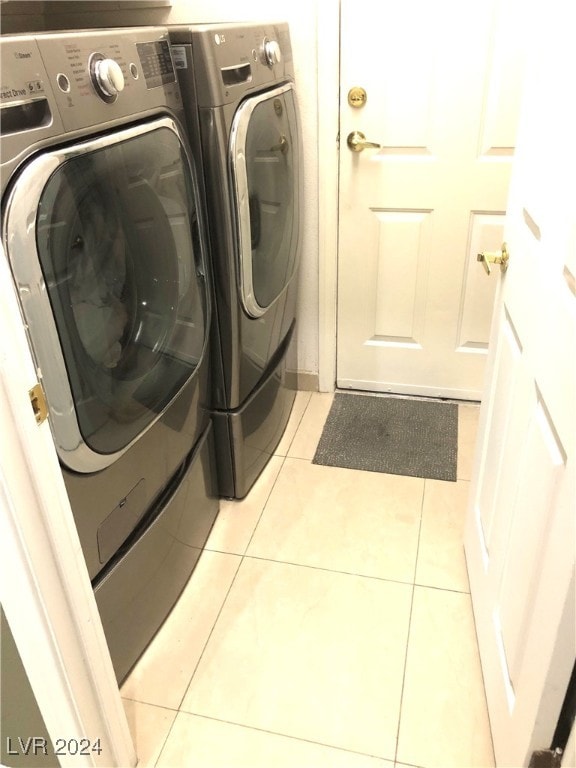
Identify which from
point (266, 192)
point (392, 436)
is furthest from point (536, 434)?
point (392, 436)

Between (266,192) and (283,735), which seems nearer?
(283,735)

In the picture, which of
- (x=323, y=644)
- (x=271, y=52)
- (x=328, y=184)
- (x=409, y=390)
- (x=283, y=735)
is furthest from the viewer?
(x=409, y=390)

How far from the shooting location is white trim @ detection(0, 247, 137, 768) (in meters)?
0.74

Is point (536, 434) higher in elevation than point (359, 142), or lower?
lower

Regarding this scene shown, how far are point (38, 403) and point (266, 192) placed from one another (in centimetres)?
105

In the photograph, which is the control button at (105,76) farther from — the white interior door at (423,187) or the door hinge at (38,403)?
the white interior door at (423,187)

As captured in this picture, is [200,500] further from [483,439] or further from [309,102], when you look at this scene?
[309,102]

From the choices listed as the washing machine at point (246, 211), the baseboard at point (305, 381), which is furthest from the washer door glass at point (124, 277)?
the baseboard at point (305, 381)

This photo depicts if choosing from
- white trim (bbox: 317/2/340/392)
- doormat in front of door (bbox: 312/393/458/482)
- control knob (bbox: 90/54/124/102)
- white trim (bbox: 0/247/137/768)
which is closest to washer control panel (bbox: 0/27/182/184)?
control knob (bbox: 90/54/124/102)

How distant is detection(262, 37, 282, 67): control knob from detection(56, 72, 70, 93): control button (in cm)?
82

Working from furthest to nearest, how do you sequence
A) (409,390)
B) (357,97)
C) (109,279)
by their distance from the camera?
(409,390), (357,97), (109,279)

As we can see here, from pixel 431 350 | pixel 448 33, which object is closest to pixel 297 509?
pixel 431 350

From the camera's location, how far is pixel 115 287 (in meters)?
1.08

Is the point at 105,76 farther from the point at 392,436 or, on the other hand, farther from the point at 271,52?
the point at 392,436
